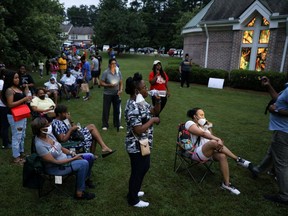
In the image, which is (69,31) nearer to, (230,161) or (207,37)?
(207,37)

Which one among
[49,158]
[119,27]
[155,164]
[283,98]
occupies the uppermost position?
[119,27]

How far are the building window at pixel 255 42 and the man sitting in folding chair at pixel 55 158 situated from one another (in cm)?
1516

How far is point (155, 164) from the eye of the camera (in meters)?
5.33

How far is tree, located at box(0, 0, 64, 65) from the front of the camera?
9414mm

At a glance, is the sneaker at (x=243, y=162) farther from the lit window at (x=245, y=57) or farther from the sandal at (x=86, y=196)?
the lit window at (x=245, y=57)

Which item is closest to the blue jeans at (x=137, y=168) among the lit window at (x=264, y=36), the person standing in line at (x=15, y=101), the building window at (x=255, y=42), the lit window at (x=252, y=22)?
the person standing in line at (x=15, y=101)

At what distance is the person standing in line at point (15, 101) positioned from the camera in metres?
Answer: 4.73

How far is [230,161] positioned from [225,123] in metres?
3.01

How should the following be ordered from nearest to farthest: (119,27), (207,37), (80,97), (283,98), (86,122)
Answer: (283,98), (86,122), (80,97), (207,37), (119,27)

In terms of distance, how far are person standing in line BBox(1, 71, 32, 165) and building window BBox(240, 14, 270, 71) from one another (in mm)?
15064

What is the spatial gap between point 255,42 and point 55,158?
15704mm

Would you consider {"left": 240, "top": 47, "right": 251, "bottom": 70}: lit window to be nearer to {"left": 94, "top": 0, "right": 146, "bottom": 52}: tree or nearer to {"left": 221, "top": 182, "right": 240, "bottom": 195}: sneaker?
{"left": 221, "top": 182, "right": 240, "bottom": 195}: sneaker

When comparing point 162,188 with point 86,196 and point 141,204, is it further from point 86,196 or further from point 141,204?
point 86,196

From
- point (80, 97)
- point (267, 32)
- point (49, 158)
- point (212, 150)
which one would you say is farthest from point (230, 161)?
point (267, 32)
